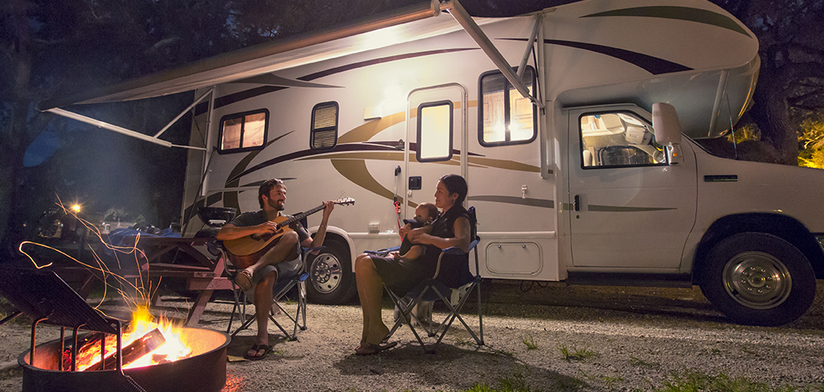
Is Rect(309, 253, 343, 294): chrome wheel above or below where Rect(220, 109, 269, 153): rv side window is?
below

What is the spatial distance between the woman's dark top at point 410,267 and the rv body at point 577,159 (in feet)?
4.18

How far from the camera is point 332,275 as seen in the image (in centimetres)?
480

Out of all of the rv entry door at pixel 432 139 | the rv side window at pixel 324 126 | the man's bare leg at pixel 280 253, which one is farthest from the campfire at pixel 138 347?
the rv side window at pixel 324 126

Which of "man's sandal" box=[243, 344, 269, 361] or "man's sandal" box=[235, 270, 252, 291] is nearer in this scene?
"man's sandal" box=[243, 344, 269, 361]

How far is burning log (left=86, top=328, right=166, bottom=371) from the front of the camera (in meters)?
1.89

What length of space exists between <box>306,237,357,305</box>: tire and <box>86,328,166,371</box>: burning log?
8.30 ft

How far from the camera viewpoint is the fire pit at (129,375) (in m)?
1.59

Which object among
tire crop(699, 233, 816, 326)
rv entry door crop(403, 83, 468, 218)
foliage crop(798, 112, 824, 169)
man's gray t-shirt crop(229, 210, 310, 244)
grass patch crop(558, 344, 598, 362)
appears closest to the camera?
grass patch crop(558, 344, 598, 362)

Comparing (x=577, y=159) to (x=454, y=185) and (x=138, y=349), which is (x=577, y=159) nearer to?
(x=454, y=185)

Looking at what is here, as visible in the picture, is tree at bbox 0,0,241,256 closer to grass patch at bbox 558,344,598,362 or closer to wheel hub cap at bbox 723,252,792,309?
grass patch at bbox 558,344,598,362

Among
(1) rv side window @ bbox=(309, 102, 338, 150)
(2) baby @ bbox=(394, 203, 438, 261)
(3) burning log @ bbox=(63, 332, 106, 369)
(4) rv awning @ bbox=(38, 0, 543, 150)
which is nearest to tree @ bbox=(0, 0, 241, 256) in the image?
(4) rv awning @ bbox=(38, 0, 543, 150)

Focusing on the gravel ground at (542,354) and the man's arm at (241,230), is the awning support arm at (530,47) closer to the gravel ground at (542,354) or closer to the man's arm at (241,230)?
the gravel ground at (542,354)

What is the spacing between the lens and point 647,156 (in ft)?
12.4

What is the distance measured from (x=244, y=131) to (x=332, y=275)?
7.31ft
